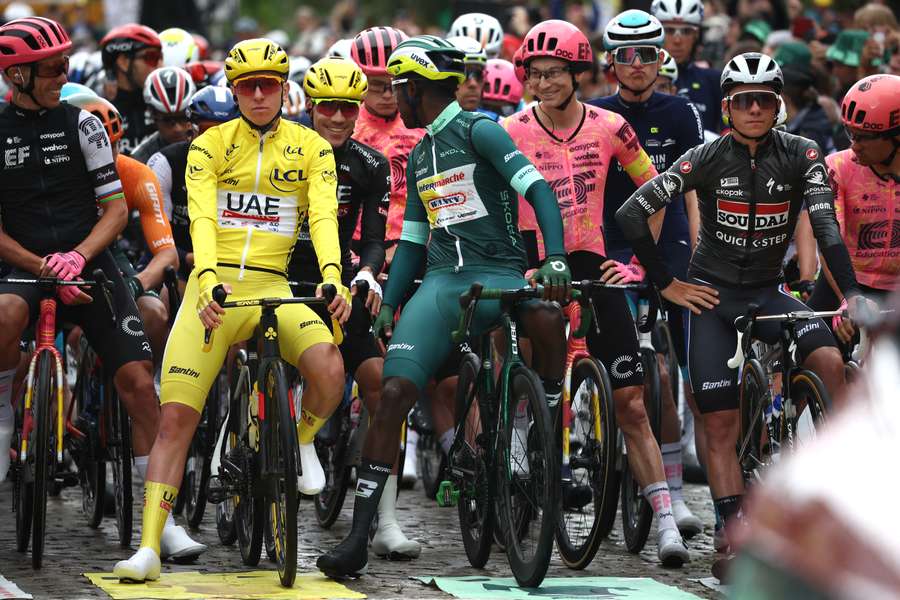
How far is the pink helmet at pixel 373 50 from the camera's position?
1034 centimetres

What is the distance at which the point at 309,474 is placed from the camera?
7.78 m

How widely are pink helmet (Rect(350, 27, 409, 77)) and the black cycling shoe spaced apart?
3.62 meters

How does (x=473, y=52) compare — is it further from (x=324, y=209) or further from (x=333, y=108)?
(x=324, y=209)

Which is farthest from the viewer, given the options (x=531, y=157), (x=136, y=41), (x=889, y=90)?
(x=136, y=41)

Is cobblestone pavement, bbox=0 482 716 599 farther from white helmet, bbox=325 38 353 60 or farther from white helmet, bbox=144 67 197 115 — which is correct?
white helmet, bbox=325 38 353 60

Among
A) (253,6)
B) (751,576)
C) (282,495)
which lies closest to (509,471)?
(282,495)

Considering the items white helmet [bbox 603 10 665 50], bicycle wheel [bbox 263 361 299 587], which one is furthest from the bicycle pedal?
white helmet [bbox 603 10 665 50]

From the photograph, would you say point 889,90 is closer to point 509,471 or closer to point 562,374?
point 562,374

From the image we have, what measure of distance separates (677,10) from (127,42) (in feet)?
14.3

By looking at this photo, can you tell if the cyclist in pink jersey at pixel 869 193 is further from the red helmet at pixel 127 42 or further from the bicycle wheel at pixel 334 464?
the red helmet at pixel 127 42

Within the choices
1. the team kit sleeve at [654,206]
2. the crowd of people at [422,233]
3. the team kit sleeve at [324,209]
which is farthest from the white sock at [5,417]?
the team kit sleeve at [654,206]

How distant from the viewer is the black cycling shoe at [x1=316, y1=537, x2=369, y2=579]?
7.61 meters

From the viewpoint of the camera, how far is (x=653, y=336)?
31.3 ft

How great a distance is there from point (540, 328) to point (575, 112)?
1.85m
